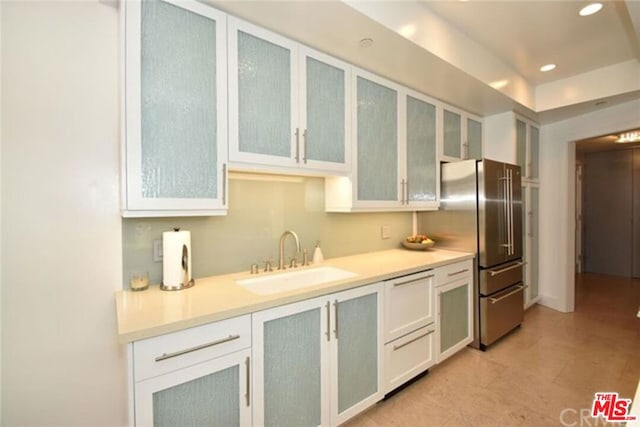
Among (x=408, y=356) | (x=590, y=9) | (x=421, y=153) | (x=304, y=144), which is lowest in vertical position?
(x=408, y=356)

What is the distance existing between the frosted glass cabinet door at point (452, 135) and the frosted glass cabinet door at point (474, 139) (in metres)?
0.20

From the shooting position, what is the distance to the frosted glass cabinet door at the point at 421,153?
2521 millimetres

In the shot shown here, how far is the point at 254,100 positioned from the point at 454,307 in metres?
2.21

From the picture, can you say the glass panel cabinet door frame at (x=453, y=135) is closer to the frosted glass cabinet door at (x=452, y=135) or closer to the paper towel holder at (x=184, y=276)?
the frosted glass cabinet door at (x=452, y=135)

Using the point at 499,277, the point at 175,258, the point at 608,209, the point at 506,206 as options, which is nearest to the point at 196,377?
the point at 175,258

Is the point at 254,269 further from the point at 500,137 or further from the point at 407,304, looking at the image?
the point at 500,137

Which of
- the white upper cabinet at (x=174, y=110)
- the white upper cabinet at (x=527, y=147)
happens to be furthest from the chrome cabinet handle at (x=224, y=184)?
the white upper cabinet at (x=527, y=147)

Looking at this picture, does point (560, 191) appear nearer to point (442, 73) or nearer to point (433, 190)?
point (433, 190)

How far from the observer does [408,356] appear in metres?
2.02

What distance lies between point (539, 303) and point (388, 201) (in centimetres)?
308

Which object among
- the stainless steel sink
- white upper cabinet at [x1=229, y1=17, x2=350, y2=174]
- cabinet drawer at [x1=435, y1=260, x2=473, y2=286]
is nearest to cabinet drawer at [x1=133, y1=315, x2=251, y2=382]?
the stainless steel sink

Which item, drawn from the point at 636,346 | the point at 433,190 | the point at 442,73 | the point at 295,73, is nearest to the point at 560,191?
the point at 636,346

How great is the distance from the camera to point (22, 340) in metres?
1.27

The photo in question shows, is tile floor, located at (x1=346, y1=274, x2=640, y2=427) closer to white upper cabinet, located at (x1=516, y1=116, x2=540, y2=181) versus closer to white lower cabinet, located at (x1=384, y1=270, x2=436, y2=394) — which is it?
white lower cabinet, located at (x1=384, y1=270, x2=436, y2=394)
